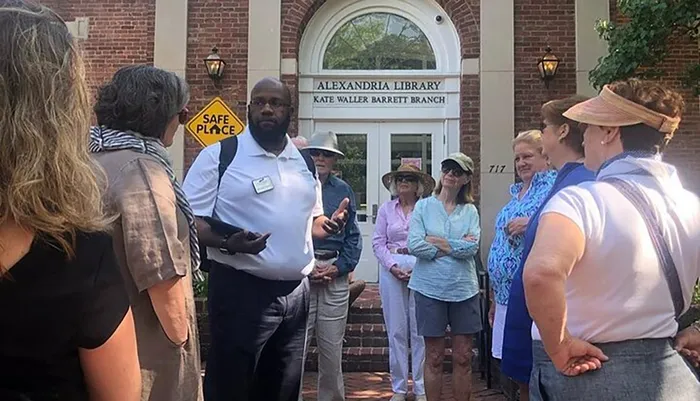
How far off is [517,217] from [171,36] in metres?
7.94

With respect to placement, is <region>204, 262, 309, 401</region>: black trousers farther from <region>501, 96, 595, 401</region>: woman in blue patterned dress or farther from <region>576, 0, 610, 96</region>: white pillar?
<region>576, 0, 610, 96</region>: white pillar

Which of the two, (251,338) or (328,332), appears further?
(328,332)

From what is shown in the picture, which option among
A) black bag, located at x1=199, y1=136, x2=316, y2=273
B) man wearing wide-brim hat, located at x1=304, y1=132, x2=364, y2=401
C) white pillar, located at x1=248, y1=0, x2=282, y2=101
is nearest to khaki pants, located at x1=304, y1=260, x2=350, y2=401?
man wearing wide-brim hat, located at x1=304, y1=132, x2=364, y2=401

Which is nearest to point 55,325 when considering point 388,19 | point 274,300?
point 274,300

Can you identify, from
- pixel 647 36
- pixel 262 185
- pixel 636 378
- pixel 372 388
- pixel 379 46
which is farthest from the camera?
pixel 379 46

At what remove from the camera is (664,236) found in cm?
194

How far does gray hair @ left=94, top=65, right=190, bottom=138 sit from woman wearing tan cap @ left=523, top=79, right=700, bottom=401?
1.36m

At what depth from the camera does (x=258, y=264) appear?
3.15 meters

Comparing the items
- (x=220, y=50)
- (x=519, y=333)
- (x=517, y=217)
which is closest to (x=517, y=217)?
(x=517, y=217)

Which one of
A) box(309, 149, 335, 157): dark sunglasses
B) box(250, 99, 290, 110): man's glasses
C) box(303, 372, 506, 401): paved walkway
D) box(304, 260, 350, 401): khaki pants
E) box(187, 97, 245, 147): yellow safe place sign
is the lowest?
box(303, 372, 506, 401): paved walkway

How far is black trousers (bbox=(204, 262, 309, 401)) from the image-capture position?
312 centimetres

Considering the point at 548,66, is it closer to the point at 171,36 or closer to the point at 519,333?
the point at 171,36

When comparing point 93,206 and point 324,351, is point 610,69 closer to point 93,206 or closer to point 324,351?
point 324,351

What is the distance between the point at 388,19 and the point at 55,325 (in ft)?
32.8
